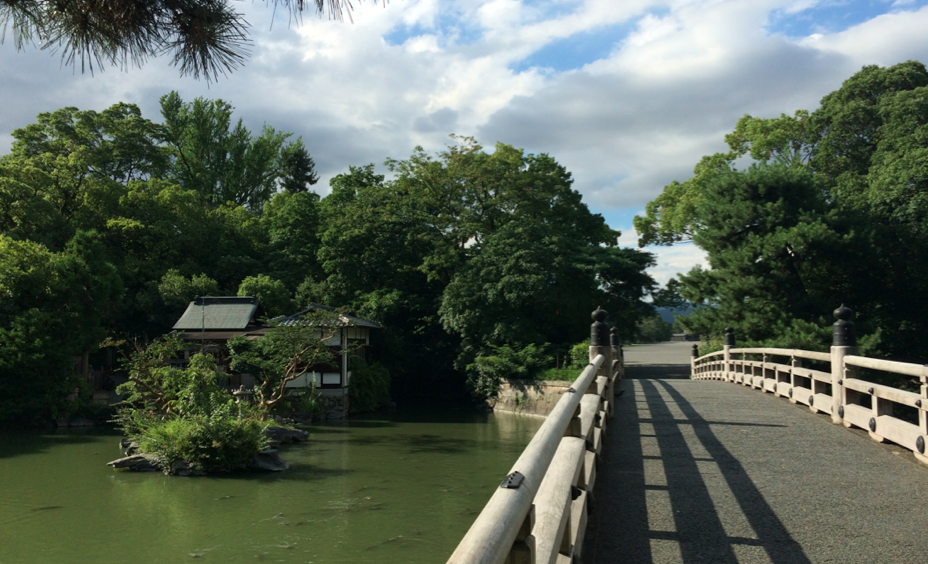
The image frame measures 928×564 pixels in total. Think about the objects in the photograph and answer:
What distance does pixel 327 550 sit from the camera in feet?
34.3

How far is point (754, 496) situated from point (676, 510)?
65 centimetres

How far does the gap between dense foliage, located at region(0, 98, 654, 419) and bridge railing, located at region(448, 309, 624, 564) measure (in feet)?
67.9

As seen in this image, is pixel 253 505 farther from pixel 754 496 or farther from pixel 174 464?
pixel 754 496

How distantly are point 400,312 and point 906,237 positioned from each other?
2166 centimetres

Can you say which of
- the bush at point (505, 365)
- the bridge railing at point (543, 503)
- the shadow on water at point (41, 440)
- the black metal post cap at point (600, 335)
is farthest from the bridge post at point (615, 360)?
the shadow on water at point (41, 440)

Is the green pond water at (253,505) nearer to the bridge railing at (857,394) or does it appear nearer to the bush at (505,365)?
the bridge railing at (857,394)

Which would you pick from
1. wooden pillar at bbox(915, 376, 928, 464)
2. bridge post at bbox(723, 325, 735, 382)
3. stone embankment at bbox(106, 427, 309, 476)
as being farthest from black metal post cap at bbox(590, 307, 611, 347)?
stone embankment at bbox(106, 427, 309, 476)

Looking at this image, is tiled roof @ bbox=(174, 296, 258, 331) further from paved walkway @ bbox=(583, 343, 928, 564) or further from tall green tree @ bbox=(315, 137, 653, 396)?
paved walkway @ bbox=(583, 343, 928, 564)

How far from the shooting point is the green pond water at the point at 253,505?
1053 cm

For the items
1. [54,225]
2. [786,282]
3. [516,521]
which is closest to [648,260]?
[786,282]

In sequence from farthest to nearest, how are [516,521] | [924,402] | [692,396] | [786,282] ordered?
[786,282] < [692,396] < [924,402] < [516,521]

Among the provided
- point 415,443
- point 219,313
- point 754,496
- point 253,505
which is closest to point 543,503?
point 754,496

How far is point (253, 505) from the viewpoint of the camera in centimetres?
1309

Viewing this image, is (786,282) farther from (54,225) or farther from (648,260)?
(54,225)
